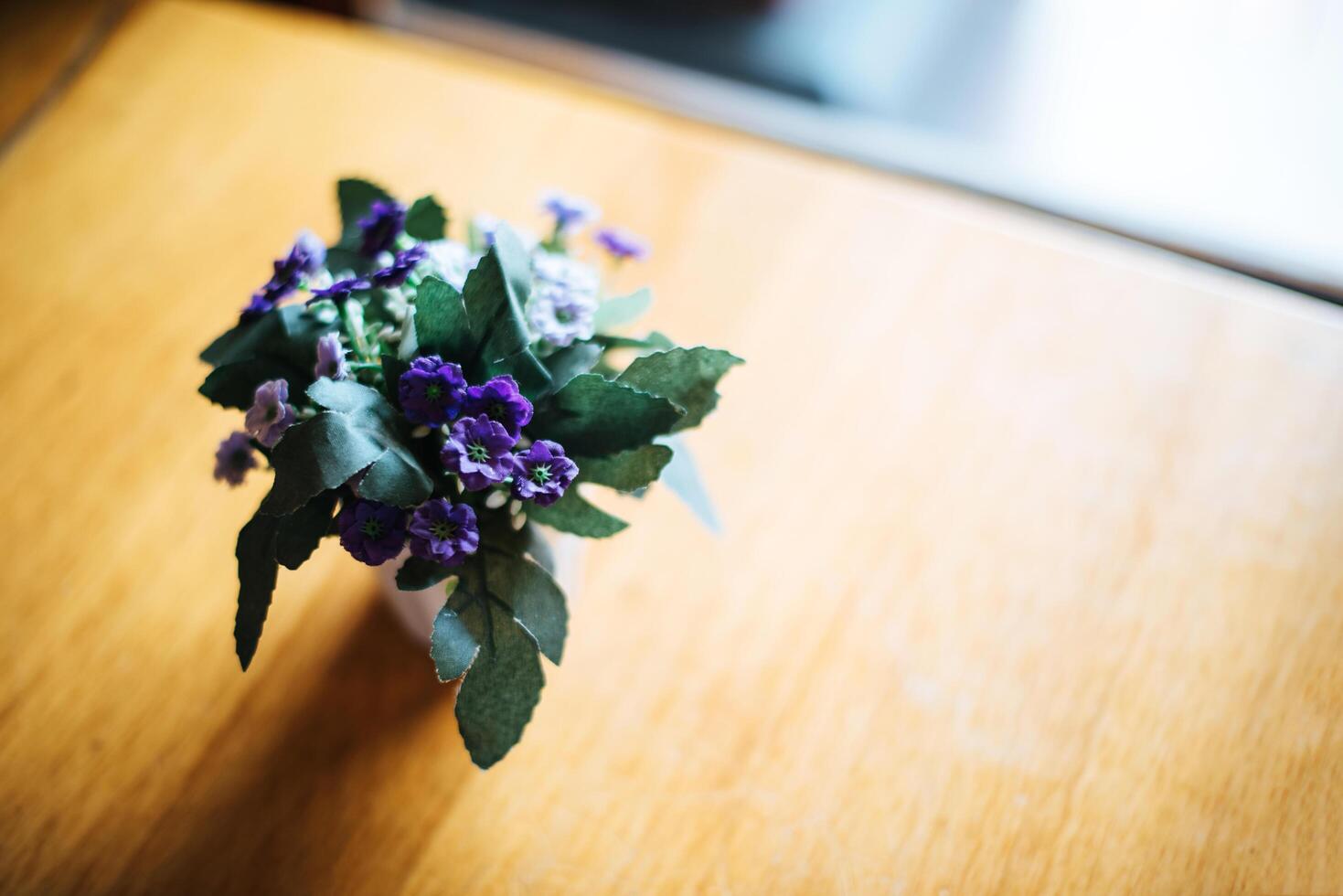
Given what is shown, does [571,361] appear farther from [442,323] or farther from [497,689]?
[497,689]

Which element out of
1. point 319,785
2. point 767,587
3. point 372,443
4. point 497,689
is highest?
point 372,443

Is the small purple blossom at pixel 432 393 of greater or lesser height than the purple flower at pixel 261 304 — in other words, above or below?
above

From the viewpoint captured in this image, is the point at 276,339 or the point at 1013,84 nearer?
the point at 276,339

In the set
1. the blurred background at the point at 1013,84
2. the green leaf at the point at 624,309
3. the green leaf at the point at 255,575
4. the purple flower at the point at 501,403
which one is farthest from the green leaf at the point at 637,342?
the blurred background at the point at 1013,84

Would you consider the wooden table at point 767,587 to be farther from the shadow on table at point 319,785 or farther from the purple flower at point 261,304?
the purple flower at point 261,304

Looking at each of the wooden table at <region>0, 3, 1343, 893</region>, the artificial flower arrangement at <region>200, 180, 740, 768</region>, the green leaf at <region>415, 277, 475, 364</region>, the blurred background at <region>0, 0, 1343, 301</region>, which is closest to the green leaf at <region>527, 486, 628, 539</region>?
the artificial flower arrangement at <region>200, 180, 740, 768</region>

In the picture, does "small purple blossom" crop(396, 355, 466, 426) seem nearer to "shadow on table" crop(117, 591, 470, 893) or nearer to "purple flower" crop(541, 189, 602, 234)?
"purple flower" crop(541, 189, 602, 234)

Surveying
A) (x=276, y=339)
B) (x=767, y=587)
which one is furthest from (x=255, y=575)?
(x=767, y=587)
